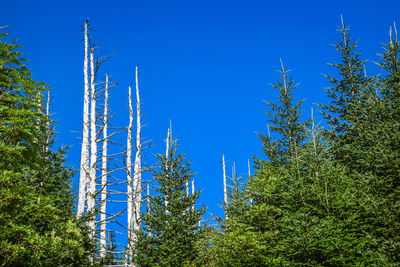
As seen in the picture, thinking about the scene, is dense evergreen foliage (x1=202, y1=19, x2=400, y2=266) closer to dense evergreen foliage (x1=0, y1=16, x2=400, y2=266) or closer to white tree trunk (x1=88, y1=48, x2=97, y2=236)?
dense evergreen foliage (x1=0, y1=16, x2=400, y2=266)

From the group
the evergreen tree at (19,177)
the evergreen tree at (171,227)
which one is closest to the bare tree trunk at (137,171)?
the evergreen tree at (171,227)

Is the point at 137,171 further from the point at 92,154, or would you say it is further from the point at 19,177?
the point at 19,177

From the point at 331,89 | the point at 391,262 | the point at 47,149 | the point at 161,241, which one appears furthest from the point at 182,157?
the point at 391,262

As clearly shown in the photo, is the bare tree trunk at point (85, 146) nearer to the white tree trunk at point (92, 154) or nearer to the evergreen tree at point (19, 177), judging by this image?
the white tree trunk at point (92, 154)

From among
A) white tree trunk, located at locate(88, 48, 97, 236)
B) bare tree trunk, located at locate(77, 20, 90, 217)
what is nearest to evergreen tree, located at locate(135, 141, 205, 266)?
white tree trunk, located at locate(88, 48, 97, 236)

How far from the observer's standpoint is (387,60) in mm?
11953

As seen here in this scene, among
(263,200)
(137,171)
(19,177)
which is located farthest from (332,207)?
(137,171)

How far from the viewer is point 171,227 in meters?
11.7

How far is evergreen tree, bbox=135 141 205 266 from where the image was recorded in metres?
11.4

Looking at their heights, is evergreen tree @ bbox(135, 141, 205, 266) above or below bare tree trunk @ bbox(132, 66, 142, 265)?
below

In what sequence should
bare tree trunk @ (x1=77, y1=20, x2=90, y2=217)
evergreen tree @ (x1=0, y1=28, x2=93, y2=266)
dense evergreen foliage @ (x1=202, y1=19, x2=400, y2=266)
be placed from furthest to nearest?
1. bare tree trunk @ (x1=77, y1=20, x2=90, y2=217)
2. dense evergreen foliage @ (x1=202, y1=19, x2=400, y2=266)
3. evergreen tree @ (x1=0, y1=28, x2=93, y2=266)

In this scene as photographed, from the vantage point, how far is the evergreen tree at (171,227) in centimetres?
1143

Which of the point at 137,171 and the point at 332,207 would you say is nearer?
the point at 332,207

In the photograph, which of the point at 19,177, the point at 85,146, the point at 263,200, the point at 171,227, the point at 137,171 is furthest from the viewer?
the point at 137,171
